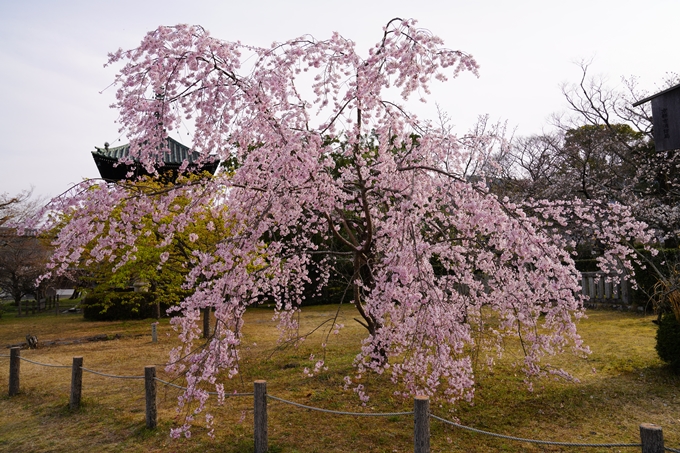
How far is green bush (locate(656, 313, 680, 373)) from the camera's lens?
21.7ft

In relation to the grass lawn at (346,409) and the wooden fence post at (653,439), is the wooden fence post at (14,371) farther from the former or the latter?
the wooden fence post at (653,439)

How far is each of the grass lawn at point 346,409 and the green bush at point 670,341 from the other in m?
0.22

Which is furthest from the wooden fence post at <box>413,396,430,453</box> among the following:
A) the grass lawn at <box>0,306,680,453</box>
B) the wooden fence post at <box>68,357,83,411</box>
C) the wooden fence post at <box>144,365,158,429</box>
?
the wooden fence post at <box>68,357,83,411</box>

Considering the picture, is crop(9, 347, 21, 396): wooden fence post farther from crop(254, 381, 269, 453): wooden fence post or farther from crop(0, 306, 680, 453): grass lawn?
crop(254, 381, 269, 453): wooden fence post

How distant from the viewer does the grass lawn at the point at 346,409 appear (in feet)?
16.8

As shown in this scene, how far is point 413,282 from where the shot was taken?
466 centimetres

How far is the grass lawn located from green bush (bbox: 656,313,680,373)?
0.71 ft

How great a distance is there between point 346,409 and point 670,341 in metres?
4.73

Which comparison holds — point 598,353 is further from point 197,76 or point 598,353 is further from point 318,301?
point 318,301

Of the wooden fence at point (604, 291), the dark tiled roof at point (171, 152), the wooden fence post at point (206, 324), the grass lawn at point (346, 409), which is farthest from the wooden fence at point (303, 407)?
the dark tiled roof at point (171, 152)

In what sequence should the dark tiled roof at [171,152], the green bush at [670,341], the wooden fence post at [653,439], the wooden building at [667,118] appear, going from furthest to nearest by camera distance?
the dark tiled roof at [171,152] < the wooden building at [667,118] < the green bush at [670,341] < the wooden fence post at [653,439]

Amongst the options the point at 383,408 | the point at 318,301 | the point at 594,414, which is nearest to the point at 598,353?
the point at 594,414

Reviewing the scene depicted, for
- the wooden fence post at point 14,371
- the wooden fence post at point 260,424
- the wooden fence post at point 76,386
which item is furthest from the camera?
Answer: the wooden fence post at point 14,371

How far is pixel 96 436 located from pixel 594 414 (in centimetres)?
603
